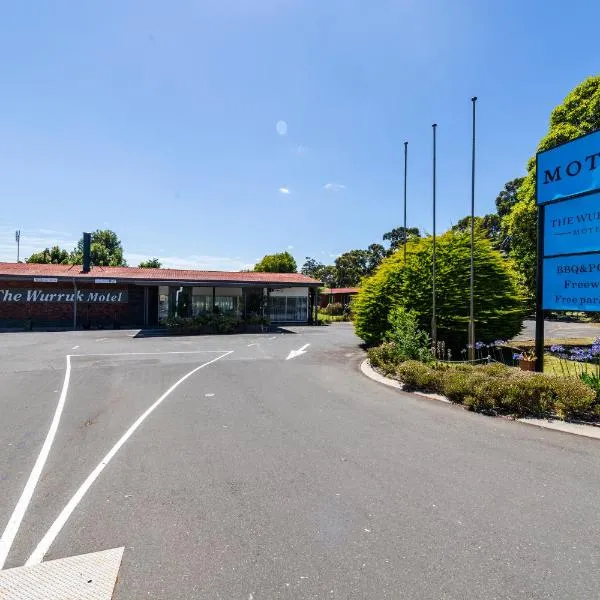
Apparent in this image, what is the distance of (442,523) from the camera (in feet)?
11.8

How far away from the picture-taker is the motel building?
26.6 meters

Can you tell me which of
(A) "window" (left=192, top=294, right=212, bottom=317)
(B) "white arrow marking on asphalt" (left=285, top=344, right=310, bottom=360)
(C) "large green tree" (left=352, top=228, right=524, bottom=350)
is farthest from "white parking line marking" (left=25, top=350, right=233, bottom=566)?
(A) "window" (left=192, top=294, right=212, bottom=317)

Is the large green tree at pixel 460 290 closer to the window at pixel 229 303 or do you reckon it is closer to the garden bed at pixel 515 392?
the garden bed at pixel 515 392

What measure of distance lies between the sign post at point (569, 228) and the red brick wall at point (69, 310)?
85.2ft

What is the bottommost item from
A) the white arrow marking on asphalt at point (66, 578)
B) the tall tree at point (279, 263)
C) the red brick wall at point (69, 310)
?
the white arrow marking on asphalt at point (66, 578)

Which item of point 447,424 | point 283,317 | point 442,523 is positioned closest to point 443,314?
point 447,424

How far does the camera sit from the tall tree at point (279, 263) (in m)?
65.1

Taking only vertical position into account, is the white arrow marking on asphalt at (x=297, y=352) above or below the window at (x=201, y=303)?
below

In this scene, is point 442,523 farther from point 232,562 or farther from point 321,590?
point 232,562

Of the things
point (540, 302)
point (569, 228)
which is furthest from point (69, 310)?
point (569, 228)

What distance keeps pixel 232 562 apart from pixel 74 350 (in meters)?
15.8

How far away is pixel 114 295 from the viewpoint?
28.6 m

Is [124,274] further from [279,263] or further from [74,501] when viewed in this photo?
[279,263]

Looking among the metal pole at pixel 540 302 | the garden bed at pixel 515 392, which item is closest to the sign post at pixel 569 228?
the metal pole at pixel 540 302
